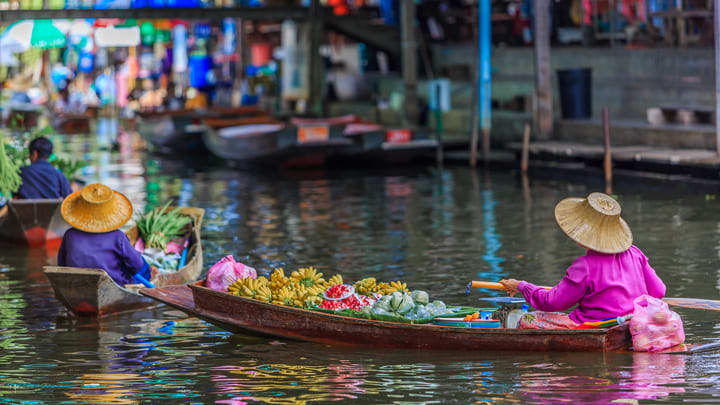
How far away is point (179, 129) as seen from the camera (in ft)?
103

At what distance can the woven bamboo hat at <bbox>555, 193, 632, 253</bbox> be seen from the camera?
820 centimetres

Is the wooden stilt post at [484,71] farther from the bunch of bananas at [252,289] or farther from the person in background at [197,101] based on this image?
the person in background at [197,101]

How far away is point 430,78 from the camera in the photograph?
108 ft

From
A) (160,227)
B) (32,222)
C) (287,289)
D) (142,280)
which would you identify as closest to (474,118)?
(32,222)

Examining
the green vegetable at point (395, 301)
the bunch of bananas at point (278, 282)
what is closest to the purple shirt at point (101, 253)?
the bunch of bananas at point (278, 282)

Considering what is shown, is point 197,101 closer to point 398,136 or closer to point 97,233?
point 398,136

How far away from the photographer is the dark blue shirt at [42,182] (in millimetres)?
14750

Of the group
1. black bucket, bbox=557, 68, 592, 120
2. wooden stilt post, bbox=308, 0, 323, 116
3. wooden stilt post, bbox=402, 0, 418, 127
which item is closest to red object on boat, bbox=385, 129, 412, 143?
wooden stilt post, bbox=402, 0, 418, 127

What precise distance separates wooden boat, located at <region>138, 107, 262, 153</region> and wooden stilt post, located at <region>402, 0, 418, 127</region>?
4798mm

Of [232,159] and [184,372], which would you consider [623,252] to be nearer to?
[184,372]

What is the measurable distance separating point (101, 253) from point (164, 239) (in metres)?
2.11

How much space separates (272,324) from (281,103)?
29938 millimetres

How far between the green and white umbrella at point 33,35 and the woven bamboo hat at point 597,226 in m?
23.5

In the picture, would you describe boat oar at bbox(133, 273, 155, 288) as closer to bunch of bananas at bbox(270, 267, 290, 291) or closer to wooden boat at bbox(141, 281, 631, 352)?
wooden boat at bbox(141, 281, 631, 352)
